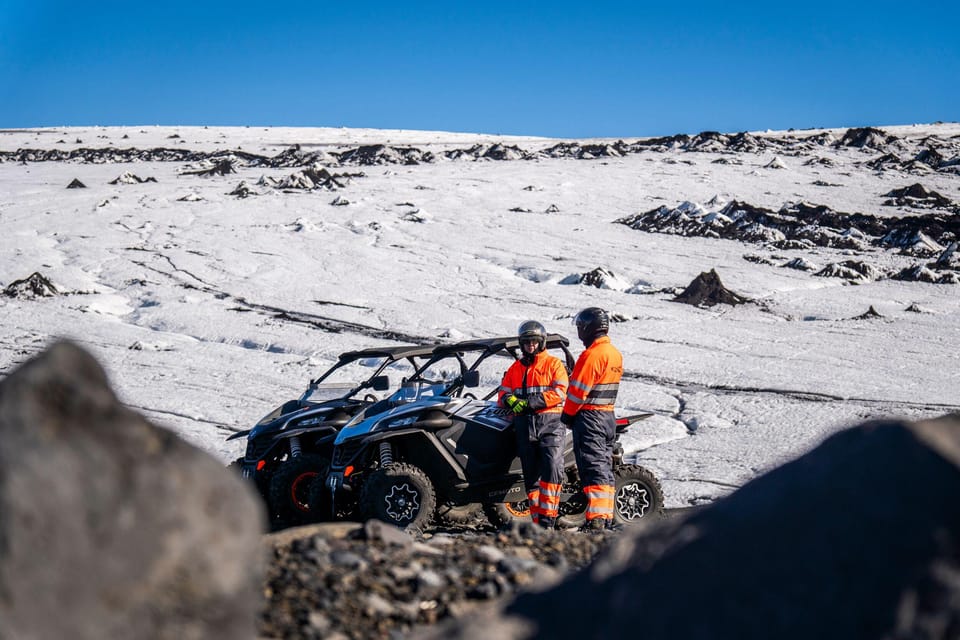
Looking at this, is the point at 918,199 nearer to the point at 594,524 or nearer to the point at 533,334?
the point at 533,334

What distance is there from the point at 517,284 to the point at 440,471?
1137 cm

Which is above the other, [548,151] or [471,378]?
[548,151]

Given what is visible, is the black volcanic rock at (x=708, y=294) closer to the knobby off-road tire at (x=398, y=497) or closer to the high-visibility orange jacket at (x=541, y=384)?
the high-visibility orange jacket at (x=541, y=384)

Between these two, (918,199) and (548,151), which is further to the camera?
(548,151)

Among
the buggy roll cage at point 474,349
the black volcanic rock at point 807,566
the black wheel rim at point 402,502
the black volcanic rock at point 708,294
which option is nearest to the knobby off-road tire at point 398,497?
the black wheel rim at point 402,502

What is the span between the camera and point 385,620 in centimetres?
346

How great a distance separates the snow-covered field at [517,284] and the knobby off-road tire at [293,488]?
1881 mm

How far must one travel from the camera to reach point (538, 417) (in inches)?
286

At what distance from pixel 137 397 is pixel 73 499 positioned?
9.82 m

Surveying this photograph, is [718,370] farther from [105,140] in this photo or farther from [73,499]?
[105,140]

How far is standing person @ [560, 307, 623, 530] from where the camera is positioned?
698cm

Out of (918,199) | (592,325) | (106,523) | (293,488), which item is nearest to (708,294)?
(592,325)

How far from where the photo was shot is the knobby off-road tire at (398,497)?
22.9ft

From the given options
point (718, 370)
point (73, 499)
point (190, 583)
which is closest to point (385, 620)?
point (190, 583)
